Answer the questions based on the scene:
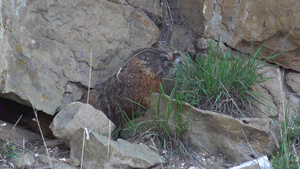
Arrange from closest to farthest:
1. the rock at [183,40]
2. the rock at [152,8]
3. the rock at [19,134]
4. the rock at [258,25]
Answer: the rock at [19,134] → the rock at [258,25] → the rock at [183,40] → the rock at [152,8]

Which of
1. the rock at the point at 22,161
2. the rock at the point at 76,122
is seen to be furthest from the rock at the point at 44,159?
the rock at the point at 76,122

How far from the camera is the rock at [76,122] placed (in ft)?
12.5

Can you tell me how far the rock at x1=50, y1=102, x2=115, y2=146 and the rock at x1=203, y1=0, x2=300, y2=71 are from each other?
2067 mm

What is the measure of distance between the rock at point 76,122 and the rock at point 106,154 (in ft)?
0.44

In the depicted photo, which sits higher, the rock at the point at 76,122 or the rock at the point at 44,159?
the rock at the point at 76,122

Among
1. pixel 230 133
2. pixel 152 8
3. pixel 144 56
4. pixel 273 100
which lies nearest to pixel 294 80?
pixel 273 100

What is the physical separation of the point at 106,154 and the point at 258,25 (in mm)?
2807

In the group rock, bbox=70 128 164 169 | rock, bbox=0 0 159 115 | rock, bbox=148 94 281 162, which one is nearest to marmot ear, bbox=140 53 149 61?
rock, bbox=0 0 159 115

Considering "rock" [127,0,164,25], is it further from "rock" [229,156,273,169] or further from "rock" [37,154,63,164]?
"rock" [229,156,273,169]

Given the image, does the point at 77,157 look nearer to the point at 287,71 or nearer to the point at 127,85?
the point at 127,85

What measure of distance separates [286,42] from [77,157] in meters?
3.13

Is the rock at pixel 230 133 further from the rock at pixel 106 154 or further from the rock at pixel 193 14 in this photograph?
the rock at pixel 193 14

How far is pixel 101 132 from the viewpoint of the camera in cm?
394

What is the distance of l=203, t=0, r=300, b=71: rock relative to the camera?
4.92 meters
